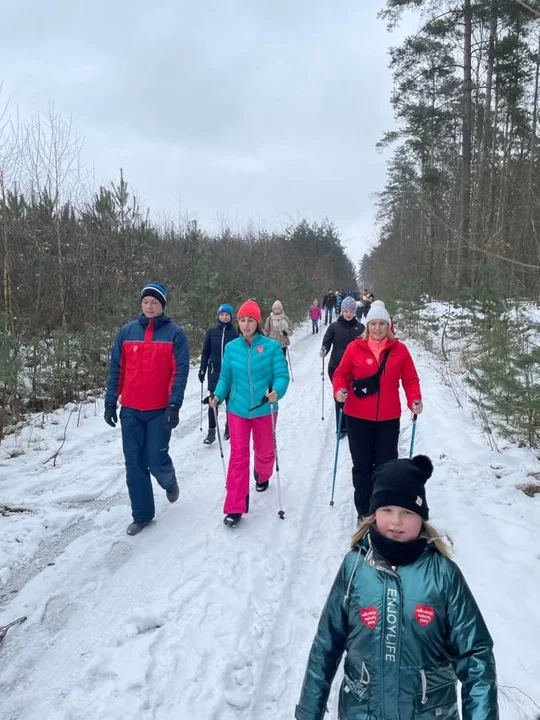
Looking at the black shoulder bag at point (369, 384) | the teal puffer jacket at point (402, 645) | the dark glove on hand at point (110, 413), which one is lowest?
the teal puffer jacket at point (402, 645)

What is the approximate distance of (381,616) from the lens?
1844 mm

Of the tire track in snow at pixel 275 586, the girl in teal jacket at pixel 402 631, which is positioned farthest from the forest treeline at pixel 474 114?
the girl in teal jacket at pixel 402 631

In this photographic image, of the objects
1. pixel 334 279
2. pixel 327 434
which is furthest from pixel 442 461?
pixel 334 279

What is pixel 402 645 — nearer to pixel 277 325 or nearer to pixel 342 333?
pixel 342 333

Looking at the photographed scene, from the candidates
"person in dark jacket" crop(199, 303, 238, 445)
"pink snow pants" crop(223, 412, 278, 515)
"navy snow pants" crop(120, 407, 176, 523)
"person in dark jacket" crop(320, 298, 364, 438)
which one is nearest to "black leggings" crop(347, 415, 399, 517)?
"pink snow pants" crop(223, 412, 278, 515)

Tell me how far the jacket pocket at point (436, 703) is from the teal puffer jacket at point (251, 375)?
125 inches

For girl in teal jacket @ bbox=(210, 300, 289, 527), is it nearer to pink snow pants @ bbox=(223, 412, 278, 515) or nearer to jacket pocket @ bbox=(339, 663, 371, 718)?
pink snow pants @ bbox=(223, 412, 278, 515)

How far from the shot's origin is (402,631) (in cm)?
181

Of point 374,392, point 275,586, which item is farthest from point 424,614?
point 374,392

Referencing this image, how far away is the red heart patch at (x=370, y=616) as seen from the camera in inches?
72.8

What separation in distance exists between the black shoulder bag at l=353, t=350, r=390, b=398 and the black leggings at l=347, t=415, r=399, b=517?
27 cm

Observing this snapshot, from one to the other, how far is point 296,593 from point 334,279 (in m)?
45.6

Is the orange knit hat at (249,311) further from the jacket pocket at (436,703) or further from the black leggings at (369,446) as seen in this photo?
the jacket pocket at (436,703)

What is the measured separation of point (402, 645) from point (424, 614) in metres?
0.14
